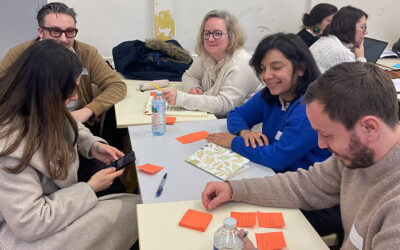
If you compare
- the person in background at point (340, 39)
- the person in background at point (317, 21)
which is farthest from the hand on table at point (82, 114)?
the person in background at point (317, 21)

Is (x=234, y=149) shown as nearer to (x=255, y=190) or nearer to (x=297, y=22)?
(x=255, y=190)

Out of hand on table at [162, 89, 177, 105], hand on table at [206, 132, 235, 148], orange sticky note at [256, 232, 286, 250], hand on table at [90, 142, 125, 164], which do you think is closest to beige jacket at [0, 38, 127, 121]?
hand on table at [162, 89, 177, 105]

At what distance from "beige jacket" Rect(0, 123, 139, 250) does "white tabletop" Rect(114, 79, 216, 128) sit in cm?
64

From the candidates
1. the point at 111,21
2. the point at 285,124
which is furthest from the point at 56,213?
the point at 111,21

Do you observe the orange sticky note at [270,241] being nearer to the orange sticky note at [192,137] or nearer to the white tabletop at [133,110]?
the orange sticky note at [192,137]

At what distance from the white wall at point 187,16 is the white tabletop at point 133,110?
121 cm

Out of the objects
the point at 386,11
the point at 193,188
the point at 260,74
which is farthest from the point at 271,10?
the point at 193,188

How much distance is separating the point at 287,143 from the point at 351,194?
53cm

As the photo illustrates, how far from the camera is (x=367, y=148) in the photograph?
0.97 meters

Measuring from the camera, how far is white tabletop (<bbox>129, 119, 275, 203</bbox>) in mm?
1426

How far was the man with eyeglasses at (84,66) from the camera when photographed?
95.3 inches

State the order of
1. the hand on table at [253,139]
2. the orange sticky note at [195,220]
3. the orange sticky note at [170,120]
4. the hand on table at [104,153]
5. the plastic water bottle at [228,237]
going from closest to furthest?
the plastic water bottle at [228,237] < the orange sticky note at [195,220] < the hand on table at [253,139] < the hand on table at [104,153] < the orange sticky note at [170,120]

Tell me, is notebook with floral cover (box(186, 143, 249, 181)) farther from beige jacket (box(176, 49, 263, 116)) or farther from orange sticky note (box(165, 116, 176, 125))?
beige jacket (box(176, 49, 263, 116))

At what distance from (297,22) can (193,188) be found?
3.50m
